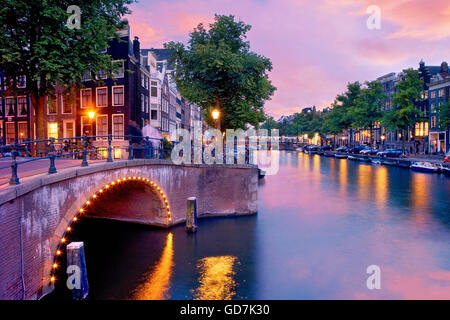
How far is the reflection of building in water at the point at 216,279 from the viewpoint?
43.4ft

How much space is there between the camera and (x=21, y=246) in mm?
9484

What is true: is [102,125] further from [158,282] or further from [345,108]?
[345,108]

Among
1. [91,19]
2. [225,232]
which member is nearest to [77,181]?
[225,232]

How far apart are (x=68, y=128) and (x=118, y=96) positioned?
21.7 feet

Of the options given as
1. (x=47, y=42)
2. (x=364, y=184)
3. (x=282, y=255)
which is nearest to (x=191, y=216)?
(x=282, y=255)

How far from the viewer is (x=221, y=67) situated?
1129 inches

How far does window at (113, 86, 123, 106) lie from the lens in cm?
3431

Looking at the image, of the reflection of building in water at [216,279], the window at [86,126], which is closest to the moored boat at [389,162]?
the window at [86,126]

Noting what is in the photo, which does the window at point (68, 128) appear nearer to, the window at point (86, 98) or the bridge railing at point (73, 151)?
the window at point (86, 98)

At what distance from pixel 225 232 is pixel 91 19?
13773mm

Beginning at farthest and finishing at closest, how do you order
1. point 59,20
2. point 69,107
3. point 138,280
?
point 69,107, point 59,20, point 138,280

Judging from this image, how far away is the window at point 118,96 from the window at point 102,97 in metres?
0.89

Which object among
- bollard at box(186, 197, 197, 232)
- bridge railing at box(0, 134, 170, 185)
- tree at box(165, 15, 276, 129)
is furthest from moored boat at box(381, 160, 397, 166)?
bollard at box(186, 197, 197, 232)

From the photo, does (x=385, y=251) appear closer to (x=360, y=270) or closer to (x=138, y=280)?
(x=360, y=270)
